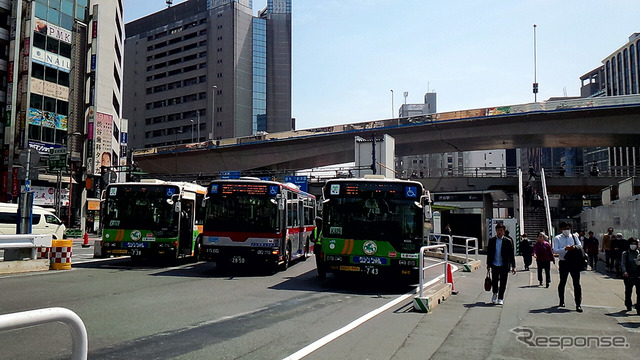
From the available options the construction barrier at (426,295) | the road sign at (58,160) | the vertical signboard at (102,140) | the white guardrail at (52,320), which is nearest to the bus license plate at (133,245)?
the construction barrier at (426,295)

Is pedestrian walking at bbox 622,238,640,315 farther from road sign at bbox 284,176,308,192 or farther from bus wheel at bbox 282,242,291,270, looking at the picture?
road sign at bbox 284,176,308,192

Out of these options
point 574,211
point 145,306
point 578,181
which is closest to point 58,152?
point 145,306

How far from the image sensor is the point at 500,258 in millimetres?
11242

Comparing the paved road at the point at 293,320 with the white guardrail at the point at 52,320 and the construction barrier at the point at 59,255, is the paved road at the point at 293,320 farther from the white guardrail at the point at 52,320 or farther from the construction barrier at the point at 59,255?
the white guardrail at the point at 52,320

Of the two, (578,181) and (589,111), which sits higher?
(589,111)

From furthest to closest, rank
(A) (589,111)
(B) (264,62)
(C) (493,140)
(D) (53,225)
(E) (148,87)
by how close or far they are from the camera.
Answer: (E) (148,87)
(B) (264,62)
(C) (493,140)
(A) (589,111)
(D) (53,225)

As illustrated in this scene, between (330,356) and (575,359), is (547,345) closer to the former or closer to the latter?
(575,359)

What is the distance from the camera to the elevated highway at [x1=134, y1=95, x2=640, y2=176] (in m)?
38.8

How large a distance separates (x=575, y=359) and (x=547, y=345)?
0.73 m

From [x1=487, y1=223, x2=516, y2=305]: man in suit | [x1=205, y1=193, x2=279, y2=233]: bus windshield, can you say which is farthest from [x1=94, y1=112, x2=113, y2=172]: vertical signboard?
[x1=487, y1=223, x2=516, y2=305]: man in suit

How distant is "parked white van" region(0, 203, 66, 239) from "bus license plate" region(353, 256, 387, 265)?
69.2 feet

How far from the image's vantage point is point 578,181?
146 feet

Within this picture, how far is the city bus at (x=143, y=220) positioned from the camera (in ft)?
59.7

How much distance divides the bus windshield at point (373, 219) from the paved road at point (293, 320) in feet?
4.90
